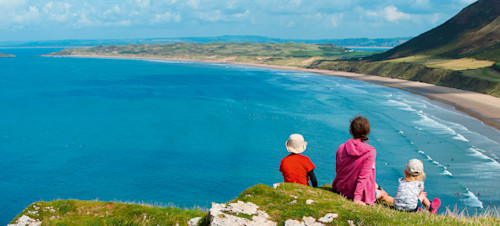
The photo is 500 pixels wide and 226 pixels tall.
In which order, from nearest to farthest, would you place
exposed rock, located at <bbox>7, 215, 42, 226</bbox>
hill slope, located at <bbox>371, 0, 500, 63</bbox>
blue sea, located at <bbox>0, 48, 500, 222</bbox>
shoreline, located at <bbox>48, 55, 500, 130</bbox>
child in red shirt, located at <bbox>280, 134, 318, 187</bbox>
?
child in red shirt, located at <bbox>280, 134, 318, 187</bbox>, exposed rock, located at <bbox>7, 215, 42, 226</bbox>, blue sea, located at <bbox>0, 48, 500, 222</bbox>, shoreline, located at <bbox>48, 55, 500, 130</bbox>, hill slope, located at <bbox>371, 0, 500, 63</bbox>

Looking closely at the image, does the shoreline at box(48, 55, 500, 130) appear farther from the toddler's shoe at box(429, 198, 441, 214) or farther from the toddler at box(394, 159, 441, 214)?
the toddler at box(394, 159, 441, 214)

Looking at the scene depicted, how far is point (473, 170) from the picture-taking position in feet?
123

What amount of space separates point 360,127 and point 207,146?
138 ft

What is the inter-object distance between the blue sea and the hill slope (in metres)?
69.4

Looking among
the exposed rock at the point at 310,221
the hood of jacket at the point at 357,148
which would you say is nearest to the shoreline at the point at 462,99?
the hood of jacket at the point at 357,148

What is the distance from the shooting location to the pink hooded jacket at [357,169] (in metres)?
9.93

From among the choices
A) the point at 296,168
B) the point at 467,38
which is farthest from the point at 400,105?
the point at 467,38

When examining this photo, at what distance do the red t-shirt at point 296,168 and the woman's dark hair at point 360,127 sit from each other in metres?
1.95

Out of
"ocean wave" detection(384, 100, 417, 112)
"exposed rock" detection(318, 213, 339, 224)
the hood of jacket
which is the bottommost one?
"ocean wave" detection(384, 100, 417, 112)

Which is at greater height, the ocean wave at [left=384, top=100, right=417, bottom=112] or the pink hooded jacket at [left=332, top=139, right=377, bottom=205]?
the pink hooded jacket at [left=332, top=139, right=377, bottom=205]

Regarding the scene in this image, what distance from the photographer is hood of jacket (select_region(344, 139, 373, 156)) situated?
9852mm

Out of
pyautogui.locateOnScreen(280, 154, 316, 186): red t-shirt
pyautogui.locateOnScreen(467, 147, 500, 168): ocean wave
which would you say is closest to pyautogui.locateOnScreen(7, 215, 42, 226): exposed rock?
pyautogui.locateOnScreen(280, 154, 316, 186): red t-shirt

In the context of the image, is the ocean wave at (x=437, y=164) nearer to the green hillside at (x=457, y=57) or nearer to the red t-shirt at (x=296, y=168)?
the red t-shirt at (x=296, y=168)

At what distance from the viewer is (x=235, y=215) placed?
9.02m
